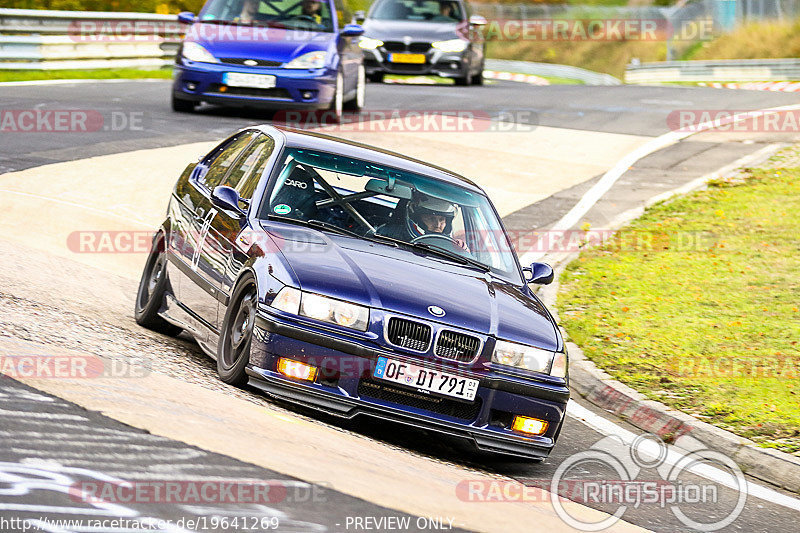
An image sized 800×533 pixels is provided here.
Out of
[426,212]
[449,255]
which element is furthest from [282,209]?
[449,255]

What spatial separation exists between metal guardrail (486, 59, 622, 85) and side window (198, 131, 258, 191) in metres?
39.6

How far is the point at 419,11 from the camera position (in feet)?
92.4

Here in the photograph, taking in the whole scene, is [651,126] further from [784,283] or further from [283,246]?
[283,246]

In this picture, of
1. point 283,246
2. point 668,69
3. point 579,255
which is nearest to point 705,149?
point 579,255

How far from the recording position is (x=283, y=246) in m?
6.86

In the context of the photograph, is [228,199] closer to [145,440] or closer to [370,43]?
[145,440]

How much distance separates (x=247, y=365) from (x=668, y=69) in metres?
38.3

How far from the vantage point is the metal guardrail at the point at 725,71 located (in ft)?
123

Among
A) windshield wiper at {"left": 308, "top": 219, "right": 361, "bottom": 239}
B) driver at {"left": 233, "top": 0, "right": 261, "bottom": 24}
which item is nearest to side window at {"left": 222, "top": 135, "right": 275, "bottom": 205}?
A: windshield wiper at {"left": 308, "top": 219, "right": 361, "bottom": 239}

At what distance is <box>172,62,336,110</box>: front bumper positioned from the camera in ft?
59.6

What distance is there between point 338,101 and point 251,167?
1136 cm

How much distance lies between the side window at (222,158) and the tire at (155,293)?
57 cm

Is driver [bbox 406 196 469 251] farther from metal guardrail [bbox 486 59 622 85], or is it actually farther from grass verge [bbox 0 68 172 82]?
metal guardrail [bbox 486 59 622 85]

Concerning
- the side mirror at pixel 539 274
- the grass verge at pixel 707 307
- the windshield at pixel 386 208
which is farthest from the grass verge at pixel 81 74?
the side mirror at pixel 539 274
